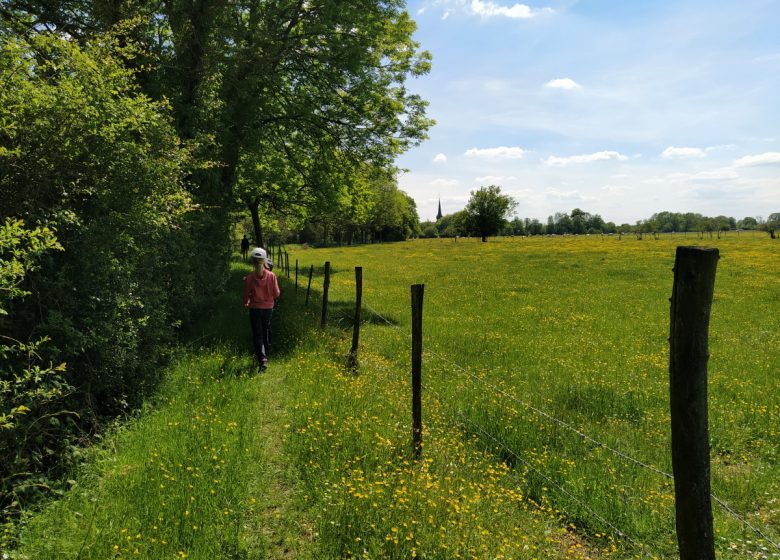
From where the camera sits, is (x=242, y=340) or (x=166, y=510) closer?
(x=166, y=510)

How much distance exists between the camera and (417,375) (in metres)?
5.96

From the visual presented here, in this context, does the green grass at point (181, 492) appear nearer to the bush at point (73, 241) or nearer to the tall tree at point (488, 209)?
the bush at point (73, 241)

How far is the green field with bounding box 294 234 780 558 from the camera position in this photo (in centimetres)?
511

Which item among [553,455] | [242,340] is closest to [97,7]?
[242,340]

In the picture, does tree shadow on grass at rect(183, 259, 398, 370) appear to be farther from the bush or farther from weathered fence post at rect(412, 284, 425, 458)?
weathered fence post at rect(412, 284, 425, 458)

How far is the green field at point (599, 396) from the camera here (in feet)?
16.8

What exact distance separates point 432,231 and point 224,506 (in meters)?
166

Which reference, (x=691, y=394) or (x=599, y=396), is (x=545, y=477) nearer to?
(x=691, y=394)

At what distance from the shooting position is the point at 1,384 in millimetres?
3598

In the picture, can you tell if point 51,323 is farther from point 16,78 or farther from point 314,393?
point 314,393

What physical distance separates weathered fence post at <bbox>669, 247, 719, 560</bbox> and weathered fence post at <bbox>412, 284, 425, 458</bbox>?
3286 millimetres

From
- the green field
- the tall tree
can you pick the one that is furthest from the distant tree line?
the green field

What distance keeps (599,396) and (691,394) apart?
6.17 meters

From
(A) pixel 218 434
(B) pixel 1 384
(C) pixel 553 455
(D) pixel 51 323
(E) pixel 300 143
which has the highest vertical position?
(E) pixel 300 143
